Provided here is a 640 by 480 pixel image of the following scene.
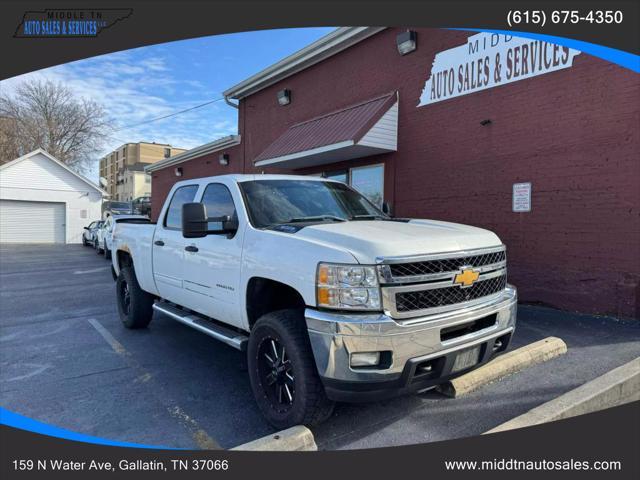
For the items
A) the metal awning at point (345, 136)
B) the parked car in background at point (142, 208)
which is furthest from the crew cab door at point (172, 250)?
the parked car in background at point (142, 208)

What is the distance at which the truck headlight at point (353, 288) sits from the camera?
284 centimetres

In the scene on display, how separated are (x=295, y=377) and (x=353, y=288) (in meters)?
0.77

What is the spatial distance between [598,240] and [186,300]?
577 centimetres

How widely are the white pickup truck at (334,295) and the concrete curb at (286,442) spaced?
0.48ft

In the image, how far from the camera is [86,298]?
9.05 metres

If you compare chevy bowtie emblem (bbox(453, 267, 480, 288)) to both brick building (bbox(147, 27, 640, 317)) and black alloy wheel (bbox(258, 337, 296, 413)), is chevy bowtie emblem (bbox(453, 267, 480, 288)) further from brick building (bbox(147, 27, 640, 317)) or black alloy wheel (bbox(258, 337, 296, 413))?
brick building (bbox(147, 27, 640, 317))

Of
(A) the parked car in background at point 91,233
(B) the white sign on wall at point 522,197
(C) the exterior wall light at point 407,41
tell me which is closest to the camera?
(B) the white sign on wall at point 522,197

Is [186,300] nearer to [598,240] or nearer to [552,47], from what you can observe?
[598,240]

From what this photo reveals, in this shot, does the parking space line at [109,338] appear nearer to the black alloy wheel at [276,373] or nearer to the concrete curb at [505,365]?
the black alloy wheel at [276,373]

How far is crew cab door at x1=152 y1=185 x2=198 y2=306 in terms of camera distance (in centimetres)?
477

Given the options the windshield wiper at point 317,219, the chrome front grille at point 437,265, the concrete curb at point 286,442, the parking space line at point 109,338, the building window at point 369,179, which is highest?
the building window at point 369,179

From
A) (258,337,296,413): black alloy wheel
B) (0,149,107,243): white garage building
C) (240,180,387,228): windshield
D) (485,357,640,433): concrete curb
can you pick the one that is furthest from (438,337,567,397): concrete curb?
(0,149,107,243): white garage building

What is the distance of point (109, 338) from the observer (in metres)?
5.89

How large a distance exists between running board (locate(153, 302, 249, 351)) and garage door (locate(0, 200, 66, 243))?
A: 28.4 m
